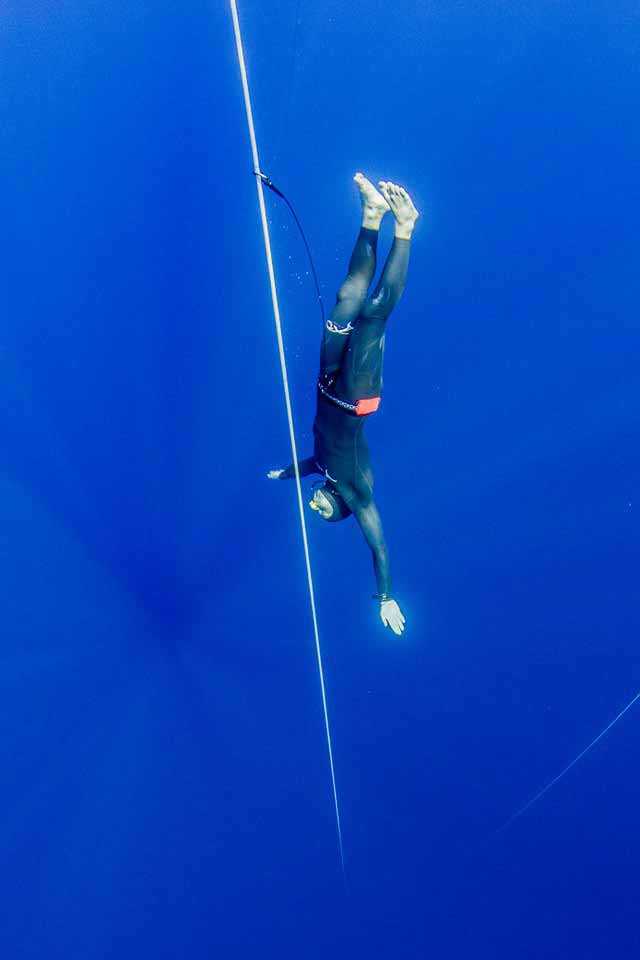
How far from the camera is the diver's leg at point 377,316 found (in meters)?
1.72

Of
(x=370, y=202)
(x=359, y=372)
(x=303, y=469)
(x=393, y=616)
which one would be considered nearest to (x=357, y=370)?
(x=359, y=372)

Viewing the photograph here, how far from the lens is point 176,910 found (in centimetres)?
340

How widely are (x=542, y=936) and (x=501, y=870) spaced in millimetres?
514

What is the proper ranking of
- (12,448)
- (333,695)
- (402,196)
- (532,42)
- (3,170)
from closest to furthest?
(402,196), (532,42), (3,170), (12,448), (333,695)

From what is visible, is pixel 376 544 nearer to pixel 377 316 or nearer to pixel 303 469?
pixel 303 469

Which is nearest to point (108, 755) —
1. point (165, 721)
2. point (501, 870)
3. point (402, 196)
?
point (165, 721)

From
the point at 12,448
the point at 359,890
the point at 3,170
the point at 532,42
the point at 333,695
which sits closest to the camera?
the point at 532,42

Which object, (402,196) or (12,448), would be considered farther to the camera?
(12,448)

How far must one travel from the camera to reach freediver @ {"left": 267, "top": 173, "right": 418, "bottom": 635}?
177cm

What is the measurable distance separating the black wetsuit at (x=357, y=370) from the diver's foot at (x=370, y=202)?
32 millimetres

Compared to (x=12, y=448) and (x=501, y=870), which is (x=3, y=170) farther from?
(x=501, y=870)

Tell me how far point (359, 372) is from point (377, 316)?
0.62 ft

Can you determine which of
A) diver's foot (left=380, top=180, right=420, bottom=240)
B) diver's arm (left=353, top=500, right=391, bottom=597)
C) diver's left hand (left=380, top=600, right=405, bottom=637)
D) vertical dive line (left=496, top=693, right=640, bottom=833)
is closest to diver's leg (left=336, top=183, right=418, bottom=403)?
diver's foot (left=380, top=180, right=420, bottom=240)

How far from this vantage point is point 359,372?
1948 mm
